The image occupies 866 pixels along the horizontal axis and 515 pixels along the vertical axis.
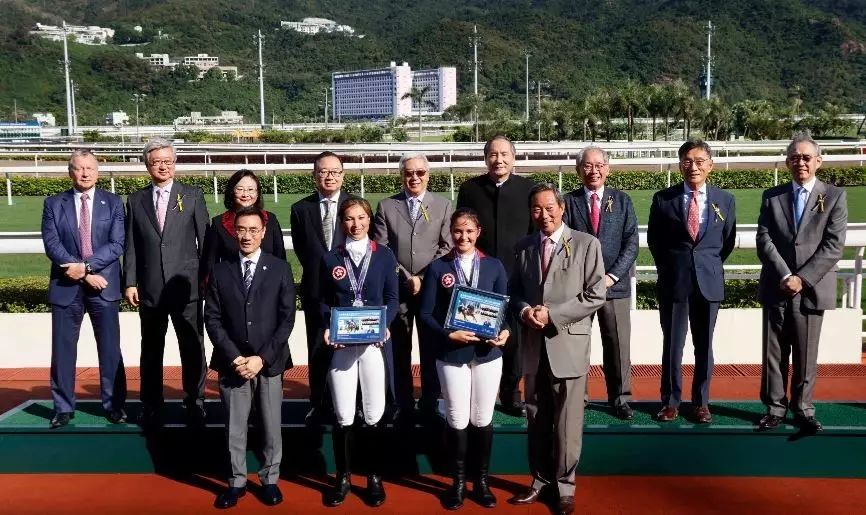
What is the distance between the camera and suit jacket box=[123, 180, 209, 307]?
4695mm

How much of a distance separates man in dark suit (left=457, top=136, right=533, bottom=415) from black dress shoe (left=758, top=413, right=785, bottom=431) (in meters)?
1.22

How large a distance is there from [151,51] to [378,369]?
13257 cm

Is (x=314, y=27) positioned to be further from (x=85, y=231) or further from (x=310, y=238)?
(x=310, y=238)

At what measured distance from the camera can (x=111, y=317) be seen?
483 cm

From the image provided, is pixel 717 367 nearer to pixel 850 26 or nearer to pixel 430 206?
pixel 430 206

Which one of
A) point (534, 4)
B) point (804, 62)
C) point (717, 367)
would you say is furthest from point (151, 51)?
point (717, 367)

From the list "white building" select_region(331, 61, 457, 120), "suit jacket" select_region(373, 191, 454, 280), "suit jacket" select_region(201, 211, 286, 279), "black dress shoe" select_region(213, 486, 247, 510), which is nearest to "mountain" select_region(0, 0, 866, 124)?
"white building" select_region(331, 61, 457, 120)

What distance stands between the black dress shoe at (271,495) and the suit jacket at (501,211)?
168cm

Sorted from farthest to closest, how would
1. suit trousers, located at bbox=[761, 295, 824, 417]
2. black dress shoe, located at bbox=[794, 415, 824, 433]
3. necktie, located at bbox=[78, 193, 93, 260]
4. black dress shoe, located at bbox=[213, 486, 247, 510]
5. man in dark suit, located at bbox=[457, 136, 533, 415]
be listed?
man in dark suit, located at bbox=[457, 136, 533, 415] → necktie, located at bbox=[78, 193, 93, 260] → suit trousers, located at bbox=[761, 295, 824, 417] → black dress shoe, located at bbox=[794, 415, 824, 433] → black dress shoe, located at bbox=[213, 486, 247, 510]

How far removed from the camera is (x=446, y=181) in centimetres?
2191

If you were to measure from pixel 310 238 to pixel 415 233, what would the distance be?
56 cm

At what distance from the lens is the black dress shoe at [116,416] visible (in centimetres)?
469

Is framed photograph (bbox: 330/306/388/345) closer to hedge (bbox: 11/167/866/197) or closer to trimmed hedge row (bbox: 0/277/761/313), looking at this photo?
trimmed hedge row (bbox: 0/277/761/313)

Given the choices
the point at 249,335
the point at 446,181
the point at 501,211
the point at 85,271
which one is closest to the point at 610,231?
the point at 501,211
